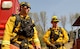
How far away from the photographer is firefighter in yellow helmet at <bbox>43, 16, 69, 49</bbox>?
8.72 m

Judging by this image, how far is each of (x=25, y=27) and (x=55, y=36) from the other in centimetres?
370

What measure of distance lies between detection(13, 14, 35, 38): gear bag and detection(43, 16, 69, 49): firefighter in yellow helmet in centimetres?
347

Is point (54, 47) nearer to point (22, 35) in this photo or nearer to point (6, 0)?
point (6, 0)

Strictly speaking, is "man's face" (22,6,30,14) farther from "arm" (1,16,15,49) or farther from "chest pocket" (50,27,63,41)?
"chest pocket" (50,27,63,41)

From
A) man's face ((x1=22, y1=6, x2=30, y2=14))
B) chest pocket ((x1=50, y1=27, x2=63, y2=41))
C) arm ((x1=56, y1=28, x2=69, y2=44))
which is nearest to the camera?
man's face ((x1=22, y1=6, x2=30, y2=14))

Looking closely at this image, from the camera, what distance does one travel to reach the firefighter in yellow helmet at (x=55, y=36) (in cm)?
872

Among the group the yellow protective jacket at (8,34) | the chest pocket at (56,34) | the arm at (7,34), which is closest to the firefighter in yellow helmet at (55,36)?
the chest pocket at (56,34)

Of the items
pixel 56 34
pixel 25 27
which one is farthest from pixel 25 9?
pixel 56 34

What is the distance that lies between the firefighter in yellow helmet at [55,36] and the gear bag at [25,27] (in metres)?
3.47

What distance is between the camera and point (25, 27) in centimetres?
518

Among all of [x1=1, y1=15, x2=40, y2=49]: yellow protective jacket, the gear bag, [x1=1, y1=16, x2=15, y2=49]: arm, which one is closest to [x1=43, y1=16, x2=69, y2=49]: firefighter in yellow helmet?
the gear bag

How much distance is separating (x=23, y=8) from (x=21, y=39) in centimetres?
53

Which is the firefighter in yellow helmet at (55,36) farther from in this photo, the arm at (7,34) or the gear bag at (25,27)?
the arm at (7,34)

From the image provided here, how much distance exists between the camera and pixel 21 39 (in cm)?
514
